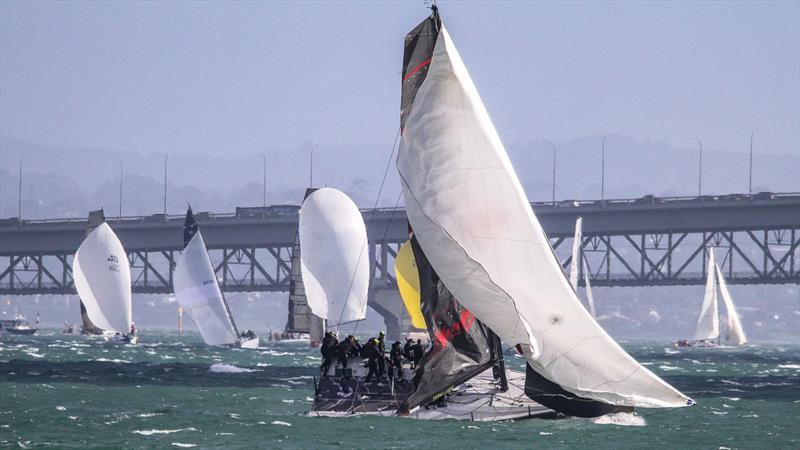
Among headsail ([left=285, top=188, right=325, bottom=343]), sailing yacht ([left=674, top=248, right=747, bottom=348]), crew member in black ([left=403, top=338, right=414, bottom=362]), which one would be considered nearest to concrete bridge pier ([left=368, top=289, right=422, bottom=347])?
sailing yacht ([left=674, top=248, right=747, bottom=348])

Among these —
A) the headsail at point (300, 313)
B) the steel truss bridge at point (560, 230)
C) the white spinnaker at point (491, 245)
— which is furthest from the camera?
the steel truss bridge at point (560, 230)

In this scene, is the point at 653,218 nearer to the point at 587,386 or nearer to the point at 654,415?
the point at 654,415

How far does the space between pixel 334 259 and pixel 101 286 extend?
118 ft

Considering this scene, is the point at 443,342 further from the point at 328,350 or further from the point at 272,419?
the point at 272,419

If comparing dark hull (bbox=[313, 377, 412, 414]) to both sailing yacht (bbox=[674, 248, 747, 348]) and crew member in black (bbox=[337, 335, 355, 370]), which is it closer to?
crew member in black (bbox=[337, 335, 355, 370])

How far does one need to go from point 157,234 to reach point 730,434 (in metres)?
108

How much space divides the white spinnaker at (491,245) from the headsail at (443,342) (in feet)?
9.08

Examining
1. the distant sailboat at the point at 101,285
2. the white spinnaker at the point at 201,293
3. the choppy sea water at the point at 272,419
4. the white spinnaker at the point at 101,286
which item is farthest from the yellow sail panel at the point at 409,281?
the white spinnaker at the point at 101,286

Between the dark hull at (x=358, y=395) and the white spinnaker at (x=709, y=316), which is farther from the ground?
the white spinnaker at (x=709, y=316)

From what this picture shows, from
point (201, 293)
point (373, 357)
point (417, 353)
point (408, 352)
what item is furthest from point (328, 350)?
point (201, 293)

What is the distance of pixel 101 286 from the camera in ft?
341

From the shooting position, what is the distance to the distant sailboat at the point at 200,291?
10262 cm

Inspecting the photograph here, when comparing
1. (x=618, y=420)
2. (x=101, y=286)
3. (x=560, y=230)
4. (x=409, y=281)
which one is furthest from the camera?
(x=560, y=230)

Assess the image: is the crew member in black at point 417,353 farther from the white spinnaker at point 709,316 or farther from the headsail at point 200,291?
the white spinnaker at point 709,316
